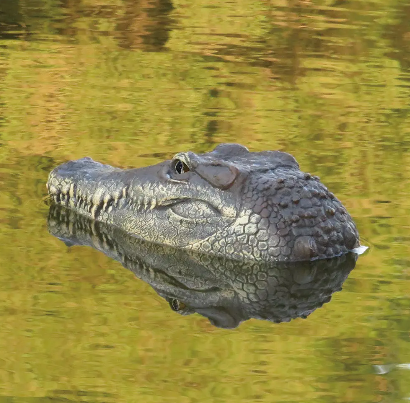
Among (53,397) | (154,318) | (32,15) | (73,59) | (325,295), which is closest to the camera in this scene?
(53,397)

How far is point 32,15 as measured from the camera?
20.4 metres

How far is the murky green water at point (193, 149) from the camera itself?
7.03 metres

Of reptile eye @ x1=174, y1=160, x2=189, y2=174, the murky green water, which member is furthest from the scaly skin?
the murky green water

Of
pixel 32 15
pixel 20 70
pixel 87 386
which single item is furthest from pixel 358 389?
pixel 32 15

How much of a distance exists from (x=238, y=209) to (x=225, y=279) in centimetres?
61

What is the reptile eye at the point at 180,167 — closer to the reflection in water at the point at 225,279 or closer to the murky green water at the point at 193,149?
the reflection in water at the point at 225,279

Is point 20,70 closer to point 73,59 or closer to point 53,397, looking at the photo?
point 73,59

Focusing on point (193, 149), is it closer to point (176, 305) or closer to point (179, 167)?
point (179, 167)

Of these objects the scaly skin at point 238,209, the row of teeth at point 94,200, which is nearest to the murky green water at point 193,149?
the row of teeth at point 94,200

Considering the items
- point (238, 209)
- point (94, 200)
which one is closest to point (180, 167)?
point (238, 209)

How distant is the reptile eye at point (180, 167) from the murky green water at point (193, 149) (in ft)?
3.02

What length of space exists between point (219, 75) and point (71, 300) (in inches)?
333

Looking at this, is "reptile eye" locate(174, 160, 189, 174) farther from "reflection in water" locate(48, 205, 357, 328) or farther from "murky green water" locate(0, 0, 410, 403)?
"murky green water" locate(0, 0, 410, 403)

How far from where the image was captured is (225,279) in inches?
350
